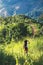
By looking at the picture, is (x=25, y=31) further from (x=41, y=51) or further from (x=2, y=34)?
(x=41, y=51)

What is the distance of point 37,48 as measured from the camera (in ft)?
80.5

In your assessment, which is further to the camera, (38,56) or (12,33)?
(12,33)

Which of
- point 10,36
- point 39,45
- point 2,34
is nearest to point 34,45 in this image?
point 39,45

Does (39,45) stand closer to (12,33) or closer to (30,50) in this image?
(30,50)

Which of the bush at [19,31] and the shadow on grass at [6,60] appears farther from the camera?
the bush at [19,31]

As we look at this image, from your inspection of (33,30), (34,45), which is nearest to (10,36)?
(33,30)

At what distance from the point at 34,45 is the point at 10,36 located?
13.2 m

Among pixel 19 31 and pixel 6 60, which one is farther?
pixel 19 31

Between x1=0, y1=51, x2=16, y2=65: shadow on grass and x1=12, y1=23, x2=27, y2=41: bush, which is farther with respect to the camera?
x1=12, y1=23, x2=27, y2=41: bush

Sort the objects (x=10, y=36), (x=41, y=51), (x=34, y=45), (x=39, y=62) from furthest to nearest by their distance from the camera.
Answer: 1. (x=10, y=36)
2. (x=34, y=45)
3. (x=41, y=51)
4. (x=39, y=62)

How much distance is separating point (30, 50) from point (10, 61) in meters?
2.53

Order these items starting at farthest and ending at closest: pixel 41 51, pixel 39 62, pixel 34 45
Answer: pixel 34 45 < pixel 41 51 < pixel 39 62

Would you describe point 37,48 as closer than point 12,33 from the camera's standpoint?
Yes

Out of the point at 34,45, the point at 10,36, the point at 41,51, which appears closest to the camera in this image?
the point at 41,51
